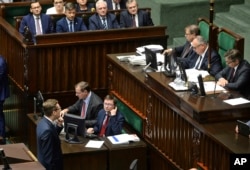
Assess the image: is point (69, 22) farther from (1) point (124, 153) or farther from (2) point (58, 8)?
(1) point (124, 153)

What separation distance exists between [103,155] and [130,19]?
3217 millimetres

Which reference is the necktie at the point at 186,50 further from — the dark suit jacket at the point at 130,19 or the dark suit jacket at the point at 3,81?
the dark suit jacket at the point at 3,81

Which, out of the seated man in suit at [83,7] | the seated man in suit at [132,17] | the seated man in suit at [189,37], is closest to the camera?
the seated man in suit at [189,37]

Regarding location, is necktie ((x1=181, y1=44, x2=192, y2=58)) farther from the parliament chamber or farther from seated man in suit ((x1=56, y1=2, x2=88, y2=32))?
seated man in suit ((x1=56, y1=2, x2=88, y2=32))

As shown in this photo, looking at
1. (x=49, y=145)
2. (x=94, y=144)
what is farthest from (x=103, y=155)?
(x=49, y=145)

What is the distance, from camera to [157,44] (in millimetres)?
12008

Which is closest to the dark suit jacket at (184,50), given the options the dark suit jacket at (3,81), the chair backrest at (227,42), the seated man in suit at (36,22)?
the chair backrest at (227,42)

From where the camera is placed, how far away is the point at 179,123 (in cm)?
943

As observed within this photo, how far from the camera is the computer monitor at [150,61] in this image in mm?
10469

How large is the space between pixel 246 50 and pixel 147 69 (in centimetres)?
240

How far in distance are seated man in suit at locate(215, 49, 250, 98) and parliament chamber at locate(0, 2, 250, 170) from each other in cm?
43

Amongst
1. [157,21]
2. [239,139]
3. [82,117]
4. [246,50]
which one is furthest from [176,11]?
[239,139]

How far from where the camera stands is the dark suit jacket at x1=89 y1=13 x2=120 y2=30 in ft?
39.7

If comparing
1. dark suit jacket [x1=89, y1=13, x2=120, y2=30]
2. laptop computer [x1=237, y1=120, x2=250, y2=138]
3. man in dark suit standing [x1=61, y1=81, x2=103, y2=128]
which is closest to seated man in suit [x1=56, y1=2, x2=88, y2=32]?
dark suit jacket [x1=89, y1=13, x2=120, y2=30]
